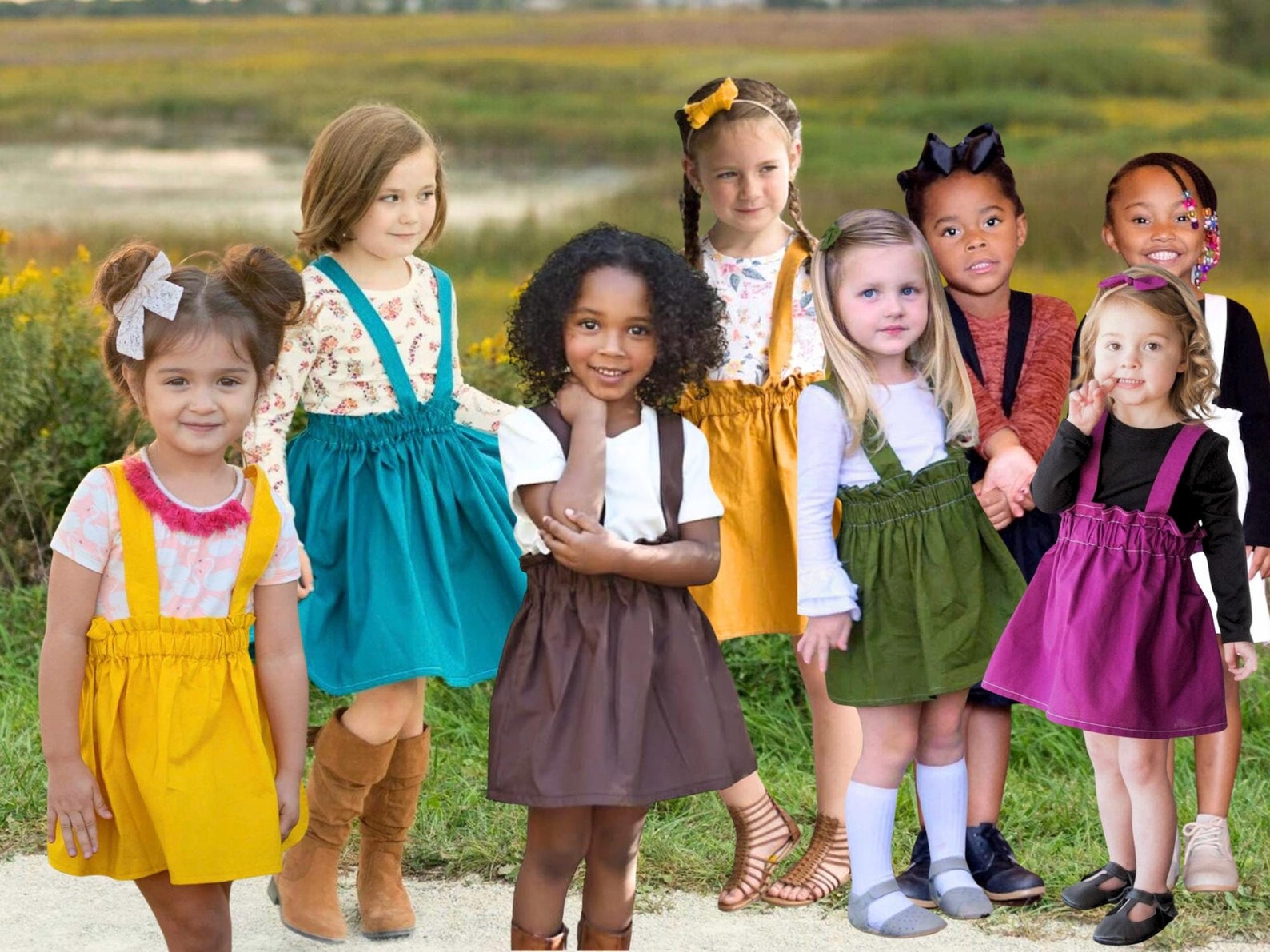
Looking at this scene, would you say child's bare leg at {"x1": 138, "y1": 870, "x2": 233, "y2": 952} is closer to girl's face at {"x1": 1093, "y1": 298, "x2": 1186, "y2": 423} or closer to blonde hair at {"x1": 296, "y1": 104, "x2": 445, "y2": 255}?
blonde hair at {"x1": 296, "y1": 104, "x2": 445, "y2": 255}

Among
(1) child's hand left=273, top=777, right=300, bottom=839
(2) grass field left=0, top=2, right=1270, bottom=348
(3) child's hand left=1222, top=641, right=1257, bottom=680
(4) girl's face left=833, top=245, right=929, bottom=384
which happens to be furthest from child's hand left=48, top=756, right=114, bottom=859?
(2) grass field left=0, top=2, right=1270, bottom=348

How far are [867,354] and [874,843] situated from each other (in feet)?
3.15

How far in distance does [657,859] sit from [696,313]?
6.10ft

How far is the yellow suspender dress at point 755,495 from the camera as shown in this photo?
3.64 metres

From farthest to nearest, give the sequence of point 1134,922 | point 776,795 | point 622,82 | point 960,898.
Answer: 1. point 622,82
2. point 776,795
3. point 960,898
4. point 1134,922

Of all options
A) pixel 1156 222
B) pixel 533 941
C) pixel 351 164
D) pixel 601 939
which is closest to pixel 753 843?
pixel 601 939

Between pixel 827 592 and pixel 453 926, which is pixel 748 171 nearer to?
pixel 827 592

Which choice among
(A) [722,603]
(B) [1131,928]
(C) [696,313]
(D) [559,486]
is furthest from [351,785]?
(B) [1131,928]

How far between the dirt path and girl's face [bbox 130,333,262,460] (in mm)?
1450

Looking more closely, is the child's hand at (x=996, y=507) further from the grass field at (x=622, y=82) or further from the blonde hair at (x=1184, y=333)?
the grass field at (x=622, y=82)

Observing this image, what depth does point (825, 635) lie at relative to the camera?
3166mm

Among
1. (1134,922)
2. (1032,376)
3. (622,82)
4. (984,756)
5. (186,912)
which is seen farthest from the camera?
(622,82)

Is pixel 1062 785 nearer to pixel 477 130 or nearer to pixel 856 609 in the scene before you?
pixel 856 609

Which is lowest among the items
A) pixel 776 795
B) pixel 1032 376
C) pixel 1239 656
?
pixel 776 795
